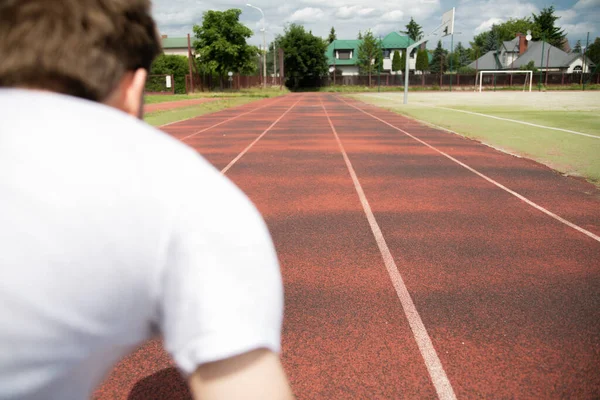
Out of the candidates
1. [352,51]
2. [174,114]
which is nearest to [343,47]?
[352,51]

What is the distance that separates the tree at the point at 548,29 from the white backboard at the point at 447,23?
72520 mm

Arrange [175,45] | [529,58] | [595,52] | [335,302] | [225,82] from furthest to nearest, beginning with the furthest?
[175,45], [529,58], [595,52], [225,82], [335,302]

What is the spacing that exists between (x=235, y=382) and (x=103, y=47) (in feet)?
1.58

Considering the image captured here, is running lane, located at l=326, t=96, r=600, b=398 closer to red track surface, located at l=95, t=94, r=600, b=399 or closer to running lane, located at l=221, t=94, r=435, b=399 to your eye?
red track surface, located at l=95, t=94, r=600, b=399

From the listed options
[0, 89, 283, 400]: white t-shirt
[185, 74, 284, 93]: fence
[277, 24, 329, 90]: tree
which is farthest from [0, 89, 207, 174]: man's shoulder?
[277, 24, 329, 90]: tree

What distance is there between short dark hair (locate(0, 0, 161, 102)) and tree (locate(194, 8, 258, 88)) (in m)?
50.3

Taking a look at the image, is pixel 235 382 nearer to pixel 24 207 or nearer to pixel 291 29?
pixel 24 207

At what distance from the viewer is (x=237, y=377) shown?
64 cm

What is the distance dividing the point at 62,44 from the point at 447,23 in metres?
35.5

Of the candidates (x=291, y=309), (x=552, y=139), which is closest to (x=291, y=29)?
(x=552, y=139)

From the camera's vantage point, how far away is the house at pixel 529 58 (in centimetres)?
7331

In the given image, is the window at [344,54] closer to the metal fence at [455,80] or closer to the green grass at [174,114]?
the metal fence at [455,80]

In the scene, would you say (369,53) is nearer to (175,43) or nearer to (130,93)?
(175,43)

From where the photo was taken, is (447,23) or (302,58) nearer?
(447,23)
